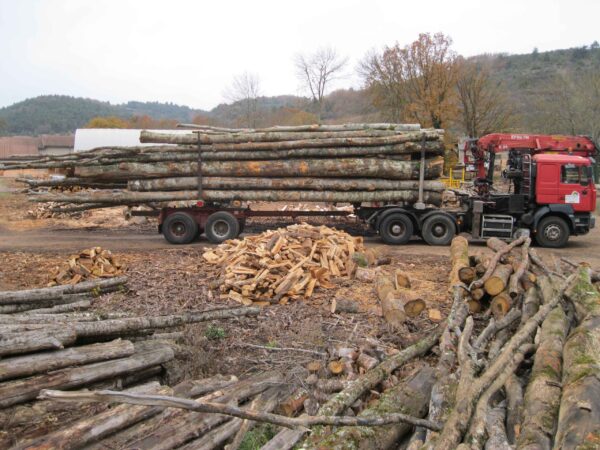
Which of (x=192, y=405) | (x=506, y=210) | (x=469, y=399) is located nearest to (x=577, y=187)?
(x=506, y=210)

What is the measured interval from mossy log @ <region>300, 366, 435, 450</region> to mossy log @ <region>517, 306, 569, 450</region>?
954 millimetres

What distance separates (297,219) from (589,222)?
9232 mm

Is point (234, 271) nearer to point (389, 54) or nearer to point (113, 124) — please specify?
point (389, 54)

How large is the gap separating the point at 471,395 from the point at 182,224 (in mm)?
11782

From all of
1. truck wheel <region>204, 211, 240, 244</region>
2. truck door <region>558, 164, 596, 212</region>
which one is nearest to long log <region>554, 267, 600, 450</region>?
truck door <region>558, 164, 596, 212</region>

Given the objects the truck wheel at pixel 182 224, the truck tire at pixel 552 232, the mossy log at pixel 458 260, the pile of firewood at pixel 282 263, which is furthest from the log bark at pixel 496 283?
the truck wheel at pixel 182 224

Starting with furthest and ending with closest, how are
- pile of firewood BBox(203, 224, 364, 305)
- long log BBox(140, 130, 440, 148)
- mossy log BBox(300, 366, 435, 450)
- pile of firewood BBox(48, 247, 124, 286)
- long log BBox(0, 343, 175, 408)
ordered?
long log BBox(140, 130, 440, 148), pile of firewood BBox(48, 247, 124, 286), pile of firewood BBox(203, 224, 364, 305), long log BBox(0, 343, 175, 408), mossy log BBox(300, 366, 435, 450)

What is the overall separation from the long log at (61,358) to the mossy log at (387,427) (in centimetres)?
231

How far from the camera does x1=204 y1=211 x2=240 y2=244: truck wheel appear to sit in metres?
14.5

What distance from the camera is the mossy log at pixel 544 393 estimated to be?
3364 millimetres

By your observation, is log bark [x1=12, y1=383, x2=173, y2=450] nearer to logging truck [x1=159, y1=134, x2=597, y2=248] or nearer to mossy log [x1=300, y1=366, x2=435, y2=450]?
mossy log [x1=300, y1=366, x2=435, y2=450]

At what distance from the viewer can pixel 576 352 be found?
446 cm

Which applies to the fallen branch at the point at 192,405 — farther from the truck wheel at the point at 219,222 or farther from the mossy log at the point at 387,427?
the truck wheel at the point at 219,222

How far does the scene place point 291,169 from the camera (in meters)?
14.5
